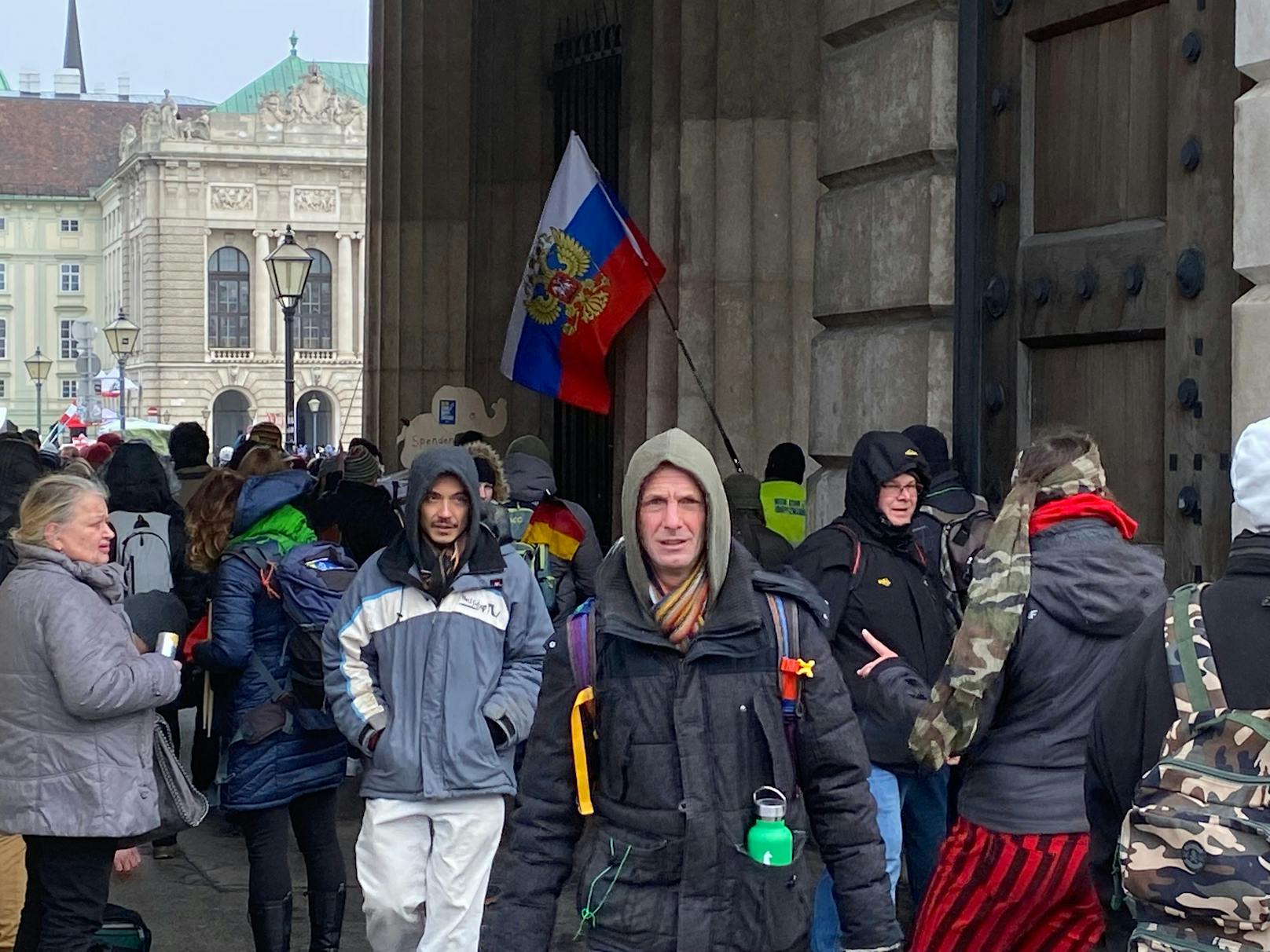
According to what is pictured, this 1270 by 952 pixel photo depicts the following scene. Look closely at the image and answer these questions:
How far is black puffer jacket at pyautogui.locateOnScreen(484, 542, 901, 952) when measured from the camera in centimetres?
401

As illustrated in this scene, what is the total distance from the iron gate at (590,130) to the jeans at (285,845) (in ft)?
21.0

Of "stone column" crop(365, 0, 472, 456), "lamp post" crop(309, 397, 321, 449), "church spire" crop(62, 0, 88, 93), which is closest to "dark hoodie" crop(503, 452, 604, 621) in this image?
"stone column" crop(365, 0, 472, 456)

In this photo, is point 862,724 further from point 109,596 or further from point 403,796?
point 109,596

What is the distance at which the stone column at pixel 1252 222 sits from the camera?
5.44 metres

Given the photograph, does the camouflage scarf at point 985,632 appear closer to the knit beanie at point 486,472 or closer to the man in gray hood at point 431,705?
the man in gray hood at point 431,705

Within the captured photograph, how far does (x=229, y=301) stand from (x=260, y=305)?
1756mm

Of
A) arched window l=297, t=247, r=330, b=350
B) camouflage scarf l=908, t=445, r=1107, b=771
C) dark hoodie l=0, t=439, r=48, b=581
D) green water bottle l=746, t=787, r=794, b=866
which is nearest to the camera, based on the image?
green water bottle l=746, t=787, r=794, b=866

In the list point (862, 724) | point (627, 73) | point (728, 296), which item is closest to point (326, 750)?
point (862, 724)

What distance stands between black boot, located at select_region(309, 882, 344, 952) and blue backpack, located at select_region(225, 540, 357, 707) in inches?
26.1

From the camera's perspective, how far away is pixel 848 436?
801cm

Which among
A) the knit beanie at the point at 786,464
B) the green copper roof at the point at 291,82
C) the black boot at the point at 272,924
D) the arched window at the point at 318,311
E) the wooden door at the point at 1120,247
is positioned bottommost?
the black boot at the point at 272,924

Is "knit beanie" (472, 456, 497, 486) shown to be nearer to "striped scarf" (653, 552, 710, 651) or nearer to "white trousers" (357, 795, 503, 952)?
"white trousers" (357, 795, 503, 952)

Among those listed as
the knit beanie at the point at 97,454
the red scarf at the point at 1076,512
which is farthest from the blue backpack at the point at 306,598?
the knit beanie at the point at 97,454

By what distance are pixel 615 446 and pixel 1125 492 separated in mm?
5879
